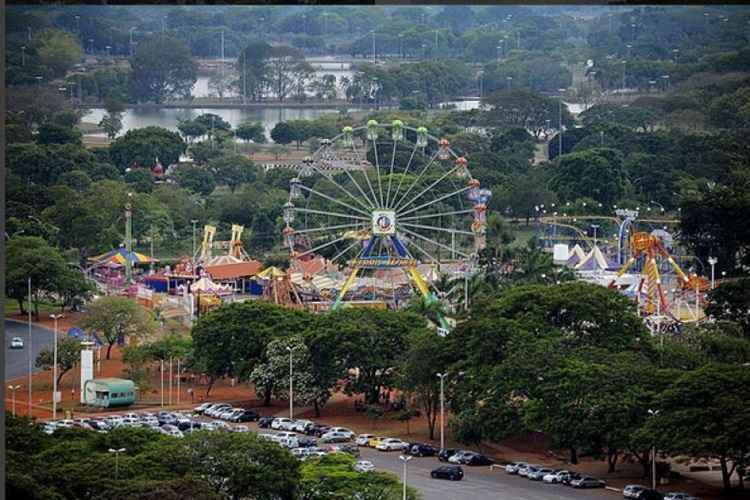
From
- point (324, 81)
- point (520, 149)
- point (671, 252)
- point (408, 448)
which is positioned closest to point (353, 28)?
point (324, 81)

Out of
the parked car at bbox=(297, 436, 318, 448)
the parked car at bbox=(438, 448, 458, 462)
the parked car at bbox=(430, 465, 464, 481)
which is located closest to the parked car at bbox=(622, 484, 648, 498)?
the parked car at bbox=(430, 465, 464, 481)

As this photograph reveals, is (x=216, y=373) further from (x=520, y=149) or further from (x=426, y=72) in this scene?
(x=426, y=72)

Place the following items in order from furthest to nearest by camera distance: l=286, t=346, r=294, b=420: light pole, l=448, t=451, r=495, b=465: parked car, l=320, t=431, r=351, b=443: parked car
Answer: l=286, t=346, r=294, b=420: light pole < l=320, t=431, r=351, b=443: parked car < l=448, t=451, r=495, b=465: parked car

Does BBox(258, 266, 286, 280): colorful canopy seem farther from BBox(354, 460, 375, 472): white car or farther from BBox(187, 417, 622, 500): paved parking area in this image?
BBox(354, 460, 375, 472): white car

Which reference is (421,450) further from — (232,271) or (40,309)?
(232,271)

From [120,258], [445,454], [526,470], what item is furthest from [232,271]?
[526,470]

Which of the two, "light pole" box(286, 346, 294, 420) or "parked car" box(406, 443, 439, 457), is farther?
"light pole" box(286, 346, 294, 420)
